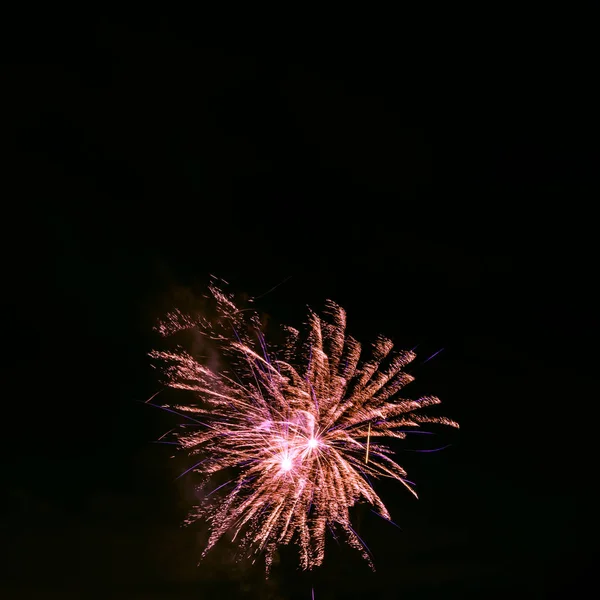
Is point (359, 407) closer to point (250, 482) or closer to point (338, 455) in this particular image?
point (338, 455)

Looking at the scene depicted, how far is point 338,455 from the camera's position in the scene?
27.8ft

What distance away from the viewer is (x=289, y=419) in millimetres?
8328

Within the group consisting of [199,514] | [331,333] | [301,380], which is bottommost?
[199,514]

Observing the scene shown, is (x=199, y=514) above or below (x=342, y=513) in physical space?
above

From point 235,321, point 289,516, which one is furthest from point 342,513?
point 235,321

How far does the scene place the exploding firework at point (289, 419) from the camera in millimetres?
8055

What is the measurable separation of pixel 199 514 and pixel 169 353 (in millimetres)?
2977

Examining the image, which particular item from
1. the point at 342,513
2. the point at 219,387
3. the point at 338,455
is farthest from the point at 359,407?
the point at 219,387

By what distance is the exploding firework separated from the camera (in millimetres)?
8055

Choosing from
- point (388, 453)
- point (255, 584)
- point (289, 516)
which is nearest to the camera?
point (289, 516)

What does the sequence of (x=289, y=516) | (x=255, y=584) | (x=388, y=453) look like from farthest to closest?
(x=255, y=584), (x=388, y=453), (x=289, y=516)

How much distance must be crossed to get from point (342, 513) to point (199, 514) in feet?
8.55

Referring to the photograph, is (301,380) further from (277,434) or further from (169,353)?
(169,353)

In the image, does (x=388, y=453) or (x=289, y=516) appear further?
(x=388, y=453)
